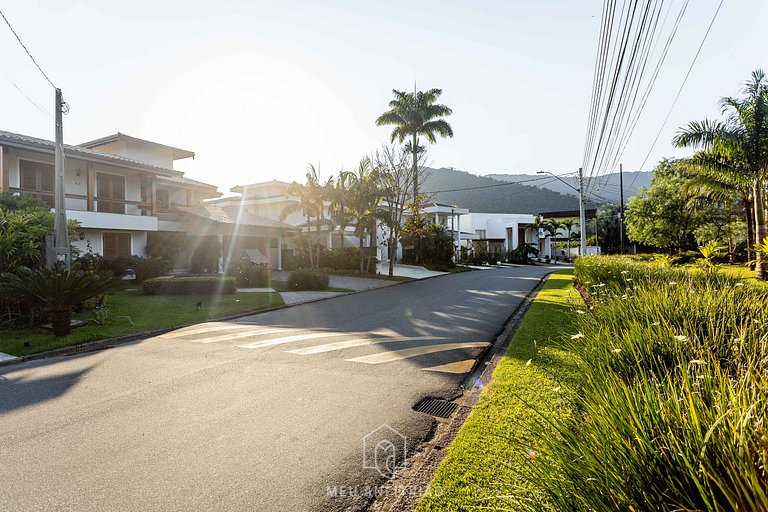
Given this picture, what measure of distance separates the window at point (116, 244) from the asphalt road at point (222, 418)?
16572 millimetres

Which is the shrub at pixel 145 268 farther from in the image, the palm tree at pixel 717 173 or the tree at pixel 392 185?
the palm tree at pixel 717 173

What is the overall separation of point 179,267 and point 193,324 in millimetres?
16354

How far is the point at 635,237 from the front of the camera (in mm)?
38219

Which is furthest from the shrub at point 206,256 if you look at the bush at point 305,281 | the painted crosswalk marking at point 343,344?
the painted crosswalk marking at point 343,344

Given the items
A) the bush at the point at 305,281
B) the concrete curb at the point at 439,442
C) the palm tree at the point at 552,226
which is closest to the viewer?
the concrete curb at the point at 439,442

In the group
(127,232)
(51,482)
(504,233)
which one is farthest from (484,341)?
(504,233)

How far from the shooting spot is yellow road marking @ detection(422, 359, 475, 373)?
21.9ft

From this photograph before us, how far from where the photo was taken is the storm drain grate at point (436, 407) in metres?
4.98

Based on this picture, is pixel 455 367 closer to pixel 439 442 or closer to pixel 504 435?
pixel 439 442

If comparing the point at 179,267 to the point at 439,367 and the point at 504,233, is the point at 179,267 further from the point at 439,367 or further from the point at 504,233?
the point at 504,233

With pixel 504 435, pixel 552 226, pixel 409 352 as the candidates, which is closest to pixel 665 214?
pixel 552 226

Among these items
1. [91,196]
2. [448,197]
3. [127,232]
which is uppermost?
[448,197]

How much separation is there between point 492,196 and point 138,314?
9333 centimetres

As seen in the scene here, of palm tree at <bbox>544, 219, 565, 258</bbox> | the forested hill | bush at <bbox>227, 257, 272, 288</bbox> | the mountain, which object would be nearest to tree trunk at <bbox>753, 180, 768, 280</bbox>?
the mountain
